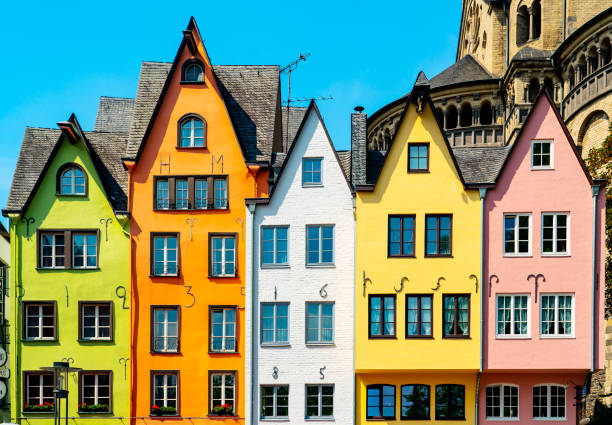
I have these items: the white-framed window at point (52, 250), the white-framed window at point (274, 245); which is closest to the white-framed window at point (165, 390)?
the white-framed window at point (274, 245)

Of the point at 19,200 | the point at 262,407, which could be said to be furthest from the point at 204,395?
the point at 19,200

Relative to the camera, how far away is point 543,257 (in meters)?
31.2

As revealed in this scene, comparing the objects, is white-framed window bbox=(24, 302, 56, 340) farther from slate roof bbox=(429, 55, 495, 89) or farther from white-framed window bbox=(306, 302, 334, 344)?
slate roof bbox=(429, 55, 495, 89)

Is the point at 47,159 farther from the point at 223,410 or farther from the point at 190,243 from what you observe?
the point at 223,410

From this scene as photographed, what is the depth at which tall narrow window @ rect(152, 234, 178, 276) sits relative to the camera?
34031 mm

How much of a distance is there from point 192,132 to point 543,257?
696 inches

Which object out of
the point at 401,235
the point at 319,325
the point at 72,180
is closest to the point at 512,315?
the point at 401,235

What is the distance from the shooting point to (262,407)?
106ft

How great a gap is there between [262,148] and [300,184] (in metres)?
3.55

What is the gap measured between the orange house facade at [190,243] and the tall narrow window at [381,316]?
6279 millimetres

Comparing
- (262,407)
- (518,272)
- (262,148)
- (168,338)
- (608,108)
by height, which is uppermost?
(608,108)

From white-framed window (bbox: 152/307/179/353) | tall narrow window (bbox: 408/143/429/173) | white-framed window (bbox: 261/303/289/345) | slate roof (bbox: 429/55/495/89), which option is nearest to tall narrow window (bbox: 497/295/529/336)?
tall narrow window (bbox: 408/143/429/173)

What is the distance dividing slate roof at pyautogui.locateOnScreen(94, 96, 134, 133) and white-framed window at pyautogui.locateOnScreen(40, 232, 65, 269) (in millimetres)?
8752

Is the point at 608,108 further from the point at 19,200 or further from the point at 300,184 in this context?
the point at 19,200
